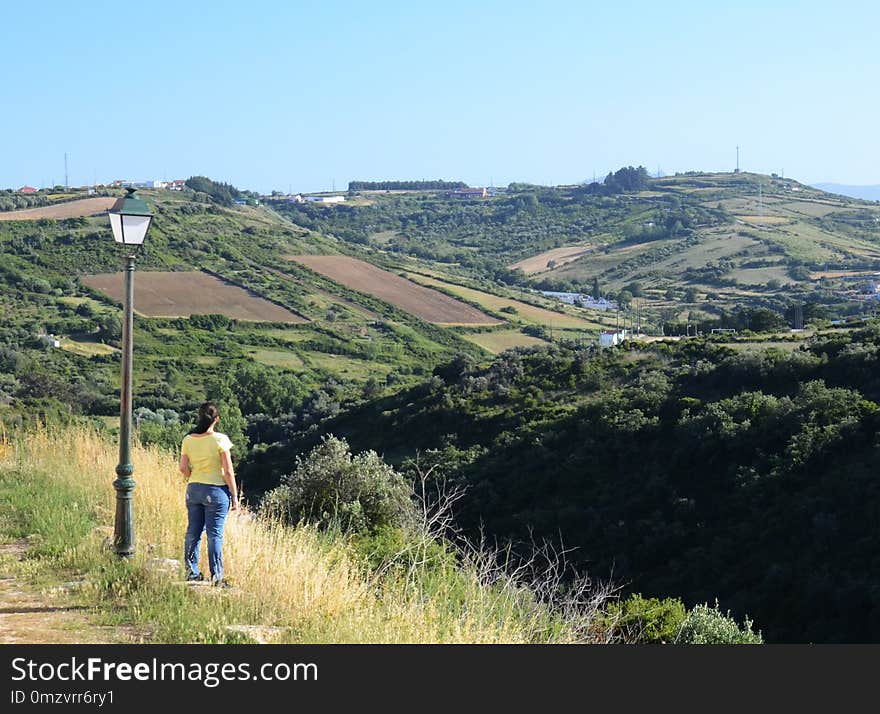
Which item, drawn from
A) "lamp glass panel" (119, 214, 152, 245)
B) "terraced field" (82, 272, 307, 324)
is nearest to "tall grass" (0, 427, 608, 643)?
"lamp glass panel" (119, 214, 152, 245)

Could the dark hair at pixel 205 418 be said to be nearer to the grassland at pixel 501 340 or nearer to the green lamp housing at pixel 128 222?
the green lamp housing at pixel 128 222

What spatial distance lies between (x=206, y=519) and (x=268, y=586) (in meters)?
0.85

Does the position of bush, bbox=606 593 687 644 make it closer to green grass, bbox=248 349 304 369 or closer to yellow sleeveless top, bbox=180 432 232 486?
yellow sleeveless top, bbox=180 432 232 486

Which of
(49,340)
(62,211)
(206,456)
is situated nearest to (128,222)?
(206,456)

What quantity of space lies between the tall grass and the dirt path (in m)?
0.16

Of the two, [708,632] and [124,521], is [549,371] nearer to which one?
[708,632]

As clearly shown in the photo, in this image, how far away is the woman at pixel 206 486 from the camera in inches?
271

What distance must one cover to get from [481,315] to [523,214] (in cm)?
10963

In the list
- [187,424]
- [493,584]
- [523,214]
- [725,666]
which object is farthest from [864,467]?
[523,214]

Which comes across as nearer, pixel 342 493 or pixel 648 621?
pixel 648 621

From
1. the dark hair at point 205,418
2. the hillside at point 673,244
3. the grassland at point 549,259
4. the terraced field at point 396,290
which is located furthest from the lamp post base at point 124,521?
the grassland at point 549,259

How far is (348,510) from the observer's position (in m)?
11.0

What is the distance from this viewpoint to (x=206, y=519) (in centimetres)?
694

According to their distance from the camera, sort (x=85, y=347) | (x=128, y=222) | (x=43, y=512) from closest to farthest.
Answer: (x=128, y=222), (x=43, y=512), (x=85, y=347)
